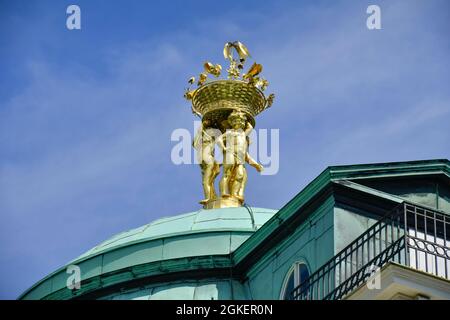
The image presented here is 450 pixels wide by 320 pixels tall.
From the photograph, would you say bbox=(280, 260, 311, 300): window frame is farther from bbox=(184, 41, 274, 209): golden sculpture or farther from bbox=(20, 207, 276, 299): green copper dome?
bbox=(184, 41, 274, 209): golden sculpture

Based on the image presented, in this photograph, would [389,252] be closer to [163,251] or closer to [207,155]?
[163,251]

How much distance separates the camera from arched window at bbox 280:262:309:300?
47.4 metres

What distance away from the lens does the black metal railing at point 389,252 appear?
43062 mm

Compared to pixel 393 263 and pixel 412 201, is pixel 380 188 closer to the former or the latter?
pixel 412 201

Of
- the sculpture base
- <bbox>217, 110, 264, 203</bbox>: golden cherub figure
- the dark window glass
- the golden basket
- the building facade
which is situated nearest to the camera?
the building facade

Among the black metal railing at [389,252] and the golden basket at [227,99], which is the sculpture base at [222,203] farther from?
the black metal railing at [389,252]

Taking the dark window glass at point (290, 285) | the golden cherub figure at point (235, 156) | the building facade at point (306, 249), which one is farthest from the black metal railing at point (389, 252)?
the golden cherub figure at point (235, 156)

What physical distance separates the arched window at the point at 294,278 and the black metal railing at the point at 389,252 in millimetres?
858

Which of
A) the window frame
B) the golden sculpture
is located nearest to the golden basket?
the golden sculpture
